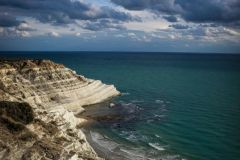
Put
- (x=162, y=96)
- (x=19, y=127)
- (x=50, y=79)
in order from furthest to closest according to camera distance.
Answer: (x=162, y=96) < (x=50, y=79) < (x=19, y=127)

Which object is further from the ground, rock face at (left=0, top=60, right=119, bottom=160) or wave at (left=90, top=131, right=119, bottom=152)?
rock face at (left=0, top=60, right=119, bottom=160)

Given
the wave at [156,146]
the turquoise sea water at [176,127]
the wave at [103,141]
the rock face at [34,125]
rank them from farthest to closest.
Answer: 1. the wave at [103,141]
2. the wave at [156,146]
3. the turquoise sea water at [176,127]
4. the rock face at [34,125]

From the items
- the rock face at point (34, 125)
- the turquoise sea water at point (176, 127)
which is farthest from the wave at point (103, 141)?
the rock face at point (34, 125)

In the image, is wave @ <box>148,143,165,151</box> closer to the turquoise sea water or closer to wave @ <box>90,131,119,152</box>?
the turquoise sea water

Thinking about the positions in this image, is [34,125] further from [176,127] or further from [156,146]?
[176,127]

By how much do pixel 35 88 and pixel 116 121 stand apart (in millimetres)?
17589

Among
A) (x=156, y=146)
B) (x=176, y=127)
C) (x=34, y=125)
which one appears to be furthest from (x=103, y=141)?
(x=34, y=125)

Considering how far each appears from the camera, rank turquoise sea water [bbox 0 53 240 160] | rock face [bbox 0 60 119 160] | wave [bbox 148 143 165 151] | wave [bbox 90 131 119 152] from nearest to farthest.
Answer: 1. rock face [bbox 0 60 119 160]
2. turquoise sea water [bbox 0 53 240 160]
3. wave [bbox 148 143 165 151]
4. wave [bbox 90 131 119 152]

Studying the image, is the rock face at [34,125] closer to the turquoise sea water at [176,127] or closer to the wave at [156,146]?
the turquoise sea water at [176,127]

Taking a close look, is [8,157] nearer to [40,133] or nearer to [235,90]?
[40,133]

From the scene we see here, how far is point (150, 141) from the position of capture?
4853 cm

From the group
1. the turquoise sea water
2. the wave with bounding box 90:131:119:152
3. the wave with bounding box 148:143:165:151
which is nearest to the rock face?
the wave with bounding box 90:131:119:152

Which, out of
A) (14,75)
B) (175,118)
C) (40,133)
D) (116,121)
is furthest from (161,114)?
(40,133)

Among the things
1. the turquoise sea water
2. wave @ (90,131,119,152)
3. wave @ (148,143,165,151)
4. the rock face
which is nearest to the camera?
the rock face
